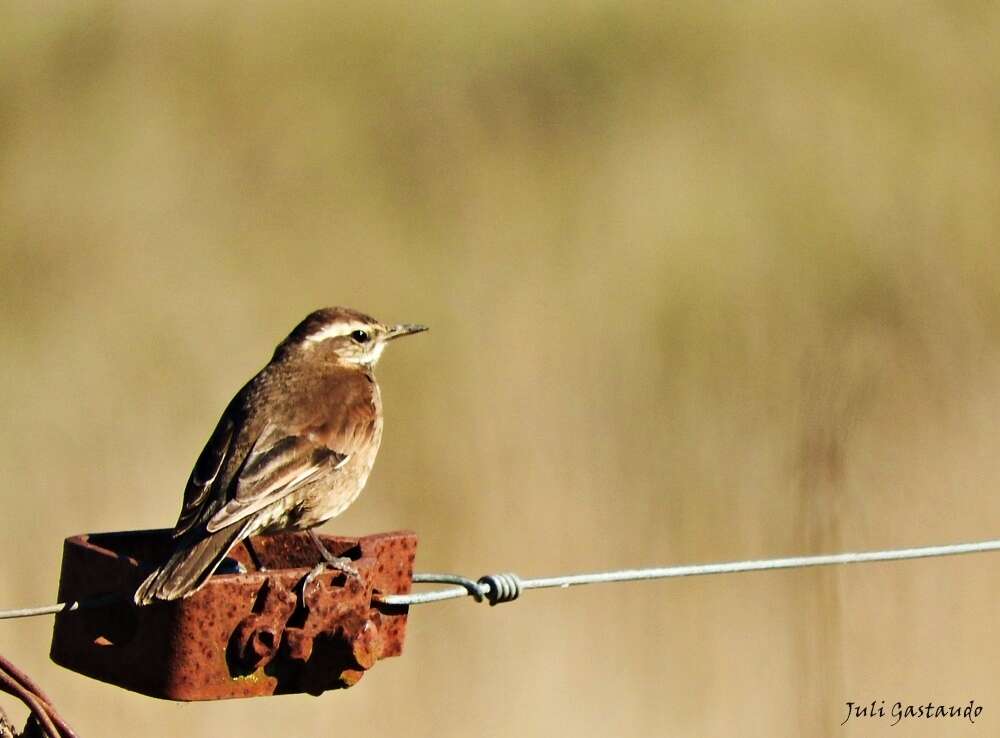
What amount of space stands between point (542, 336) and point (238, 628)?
162 inches

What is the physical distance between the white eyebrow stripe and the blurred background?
109 centimetres

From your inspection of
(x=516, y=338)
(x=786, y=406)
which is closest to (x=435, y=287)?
(x=516, y=338)

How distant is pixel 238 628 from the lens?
4.24 meters

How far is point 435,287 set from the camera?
26.8ft

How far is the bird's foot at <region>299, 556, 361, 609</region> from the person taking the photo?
4.25 meters

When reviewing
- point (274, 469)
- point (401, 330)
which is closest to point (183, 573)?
point (274, 469)

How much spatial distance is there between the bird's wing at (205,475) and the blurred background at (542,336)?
1.70 metres

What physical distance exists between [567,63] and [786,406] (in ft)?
8.83

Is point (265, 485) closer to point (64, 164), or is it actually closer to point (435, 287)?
point (435, 287)

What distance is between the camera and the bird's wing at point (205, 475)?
17.2ft
